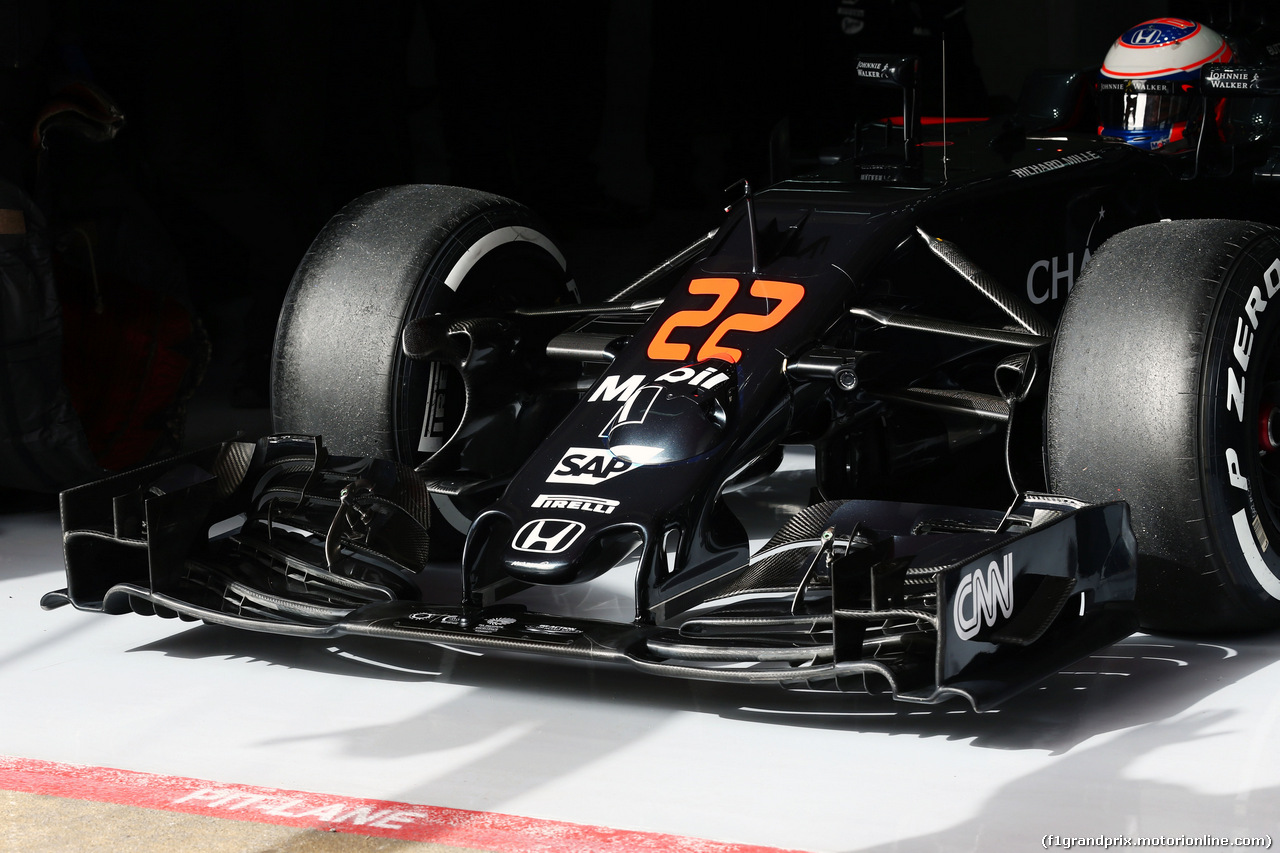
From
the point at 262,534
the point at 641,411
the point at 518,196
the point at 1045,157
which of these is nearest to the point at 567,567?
the point at 641,411

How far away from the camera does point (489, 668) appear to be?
3029mm

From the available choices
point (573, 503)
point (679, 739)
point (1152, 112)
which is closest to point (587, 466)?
point (573, 503)

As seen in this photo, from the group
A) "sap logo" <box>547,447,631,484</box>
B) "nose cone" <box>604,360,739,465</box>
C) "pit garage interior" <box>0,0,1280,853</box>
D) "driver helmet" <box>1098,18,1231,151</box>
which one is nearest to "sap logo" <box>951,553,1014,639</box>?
"pit garage interior" <box>0,0,1280,853</box>

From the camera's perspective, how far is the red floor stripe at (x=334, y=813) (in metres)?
2.22

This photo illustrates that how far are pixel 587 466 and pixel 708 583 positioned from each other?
1.02 feet

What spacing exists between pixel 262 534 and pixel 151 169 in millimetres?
3095

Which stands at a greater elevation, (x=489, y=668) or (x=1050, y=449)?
(x=1050, y=449)

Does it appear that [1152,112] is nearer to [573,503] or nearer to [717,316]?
[717,316]

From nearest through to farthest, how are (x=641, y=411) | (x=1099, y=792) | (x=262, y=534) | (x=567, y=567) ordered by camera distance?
1. (x=1099, y=792)
2. (x=567, y=567)
3. (x=641, y=411)
4. (x=262, y=534)

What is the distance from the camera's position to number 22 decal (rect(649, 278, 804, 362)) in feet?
10.2

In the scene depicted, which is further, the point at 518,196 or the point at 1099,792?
the point at 518,196

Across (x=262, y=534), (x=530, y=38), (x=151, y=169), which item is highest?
(x=530, y=38)

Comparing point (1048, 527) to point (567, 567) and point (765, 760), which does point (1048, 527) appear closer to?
point (765, 760)

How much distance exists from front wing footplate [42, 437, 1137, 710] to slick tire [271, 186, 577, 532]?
0.28 meters
